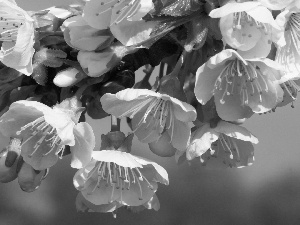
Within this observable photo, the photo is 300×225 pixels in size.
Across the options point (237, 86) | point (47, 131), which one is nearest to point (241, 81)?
point (237, 86)

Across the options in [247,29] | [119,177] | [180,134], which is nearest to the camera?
[247,29]

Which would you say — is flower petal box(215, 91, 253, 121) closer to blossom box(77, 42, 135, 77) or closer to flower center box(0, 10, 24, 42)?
blossom box(77, 42, 135, 77)

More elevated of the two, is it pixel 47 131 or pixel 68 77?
pixel 68 77

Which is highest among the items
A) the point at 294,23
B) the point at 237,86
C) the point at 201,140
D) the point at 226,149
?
the point at 294,23

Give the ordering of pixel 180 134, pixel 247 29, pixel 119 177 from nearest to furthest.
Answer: pixel 247 29 < pixel 180 134 < pixel 119 177

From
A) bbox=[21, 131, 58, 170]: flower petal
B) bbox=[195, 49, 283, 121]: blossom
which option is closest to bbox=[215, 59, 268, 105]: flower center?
bbox=[195, 49, 283, 121]: blossom

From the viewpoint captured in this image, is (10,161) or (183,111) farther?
(10,161)

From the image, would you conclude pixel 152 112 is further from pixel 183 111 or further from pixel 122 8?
pixel 122 8
